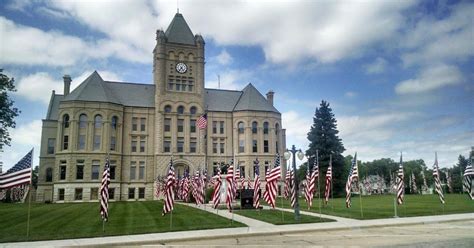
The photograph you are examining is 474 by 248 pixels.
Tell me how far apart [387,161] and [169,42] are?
111 m

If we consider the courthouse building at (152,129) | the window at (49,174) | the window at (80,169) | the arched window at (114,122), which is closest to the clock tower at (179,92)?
the courthouse building at (152,129)

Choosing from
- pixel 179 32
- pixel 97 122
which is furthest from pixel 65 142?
pixel 179 32

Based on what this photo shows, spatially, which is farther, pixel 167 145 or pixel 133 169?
pixel 167 145

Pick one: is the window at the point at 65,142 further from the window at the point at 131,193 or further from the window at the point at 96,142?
the window at the point at 131,193

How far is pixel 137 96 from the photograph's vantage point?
6112cm

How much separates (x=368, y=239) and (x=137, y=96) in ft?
170

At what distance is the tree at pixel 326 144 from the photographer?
182 feet

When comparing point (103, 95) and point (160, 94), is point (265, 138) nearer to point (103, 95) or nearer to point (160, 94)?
point (160, 94)

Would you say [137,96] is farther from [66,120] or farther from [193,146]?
[193,146]

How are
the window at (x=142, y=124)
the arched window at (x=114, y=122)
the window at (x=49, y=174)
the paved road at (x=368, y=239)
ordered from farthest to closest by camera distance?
the window at (x=142, y=124), the window at (x=49, y=174), the arched window at (x=114, y=122), the paved road at (x=368, y=239)

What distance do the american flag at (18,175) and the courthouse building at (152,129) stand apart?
37208 mm

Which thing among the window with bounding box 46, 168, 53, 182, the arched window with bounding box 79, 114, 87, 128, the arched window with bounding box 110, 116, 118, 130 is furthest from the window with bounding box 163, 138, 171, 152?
the window with bounding box 46, 168, 53, 182

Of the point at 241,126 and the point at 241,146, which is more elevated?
the point at 241,126

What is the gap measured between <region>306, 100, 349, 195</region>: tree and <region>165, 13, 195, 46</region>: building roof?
24519mm
